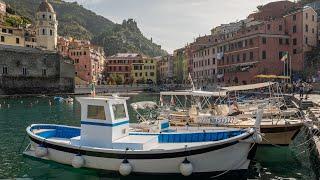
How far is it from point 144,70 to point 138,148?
114 m

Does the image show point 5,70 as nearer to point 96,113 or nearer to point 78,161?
point 96,113

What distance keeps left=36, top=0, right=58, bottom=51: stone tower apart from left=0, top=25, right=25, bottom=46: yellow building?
4307mm

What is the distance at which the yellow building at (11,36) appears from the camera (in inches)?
3494

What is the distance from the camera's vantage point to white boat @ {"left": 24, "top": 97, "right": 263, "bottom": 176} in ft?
50.6

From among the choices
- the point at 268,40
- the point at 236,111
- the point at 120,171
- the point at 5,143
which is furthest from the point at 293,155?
the point at 268,40

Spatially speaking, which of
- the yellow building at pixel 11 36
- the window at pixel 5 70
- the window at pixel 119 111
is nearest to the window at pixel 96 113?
the window at pixel 119 111

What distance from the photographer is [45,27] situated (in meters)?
96.1

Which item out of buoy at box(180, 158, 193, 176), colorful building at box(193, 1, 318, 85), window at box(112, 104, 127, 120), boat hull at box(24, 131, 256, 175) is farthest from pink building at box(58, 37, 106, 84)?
buoy at box(180, 158, 193, 176)

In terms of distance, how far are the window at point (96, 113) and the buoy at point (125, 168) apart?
223cm

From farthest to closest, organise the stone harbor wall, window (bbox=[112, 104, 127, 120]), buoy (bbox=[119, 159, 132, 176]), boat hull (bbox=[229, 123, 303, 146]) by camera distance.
Result: 1. the stone harbor wall
2. boat hull (bbox=[229, 123, 303, 146])
3. window (bbox=[112, 104, 127, 120])
4. buoy (bbox=[119, 159, 132, 176])

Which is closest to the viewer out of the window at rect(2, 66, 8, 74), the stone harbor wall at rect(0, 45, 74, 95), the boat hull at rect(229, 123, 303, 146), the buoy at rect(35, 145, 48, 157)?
the buoy at rect(35, 145, 48, 157)

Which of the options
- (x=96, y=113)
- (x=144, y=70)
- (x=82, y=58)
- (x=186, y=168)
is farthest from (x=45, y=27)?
(x=186, y=168)

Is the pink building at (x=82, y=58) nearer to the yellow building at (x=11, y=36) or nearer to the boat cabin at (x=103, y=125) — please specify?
the yellow building at (x=11, y=36)

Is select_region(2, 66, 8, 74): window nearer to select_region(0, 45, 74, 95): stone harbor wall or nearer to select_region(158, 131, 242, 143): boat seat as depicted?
select_region(0, 45, 74, 95): stone harbor wall
